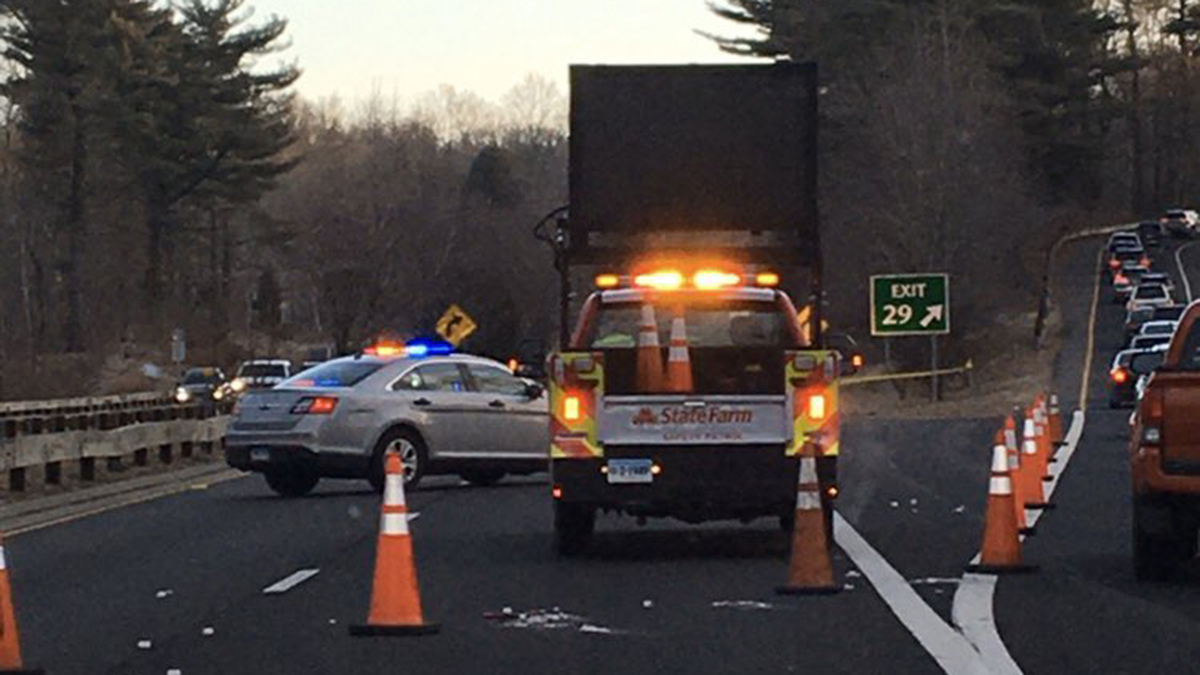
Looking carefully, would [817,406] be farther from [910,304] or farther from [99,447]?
[910,304]

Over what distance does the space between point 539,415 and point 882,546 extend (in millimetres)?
9068

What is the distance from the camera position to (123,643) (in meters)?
12.4

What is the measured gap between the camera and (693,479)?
1681cm

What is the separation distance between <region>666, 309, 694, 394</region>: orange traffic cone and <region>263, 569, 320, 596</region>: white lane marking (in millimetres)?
2862

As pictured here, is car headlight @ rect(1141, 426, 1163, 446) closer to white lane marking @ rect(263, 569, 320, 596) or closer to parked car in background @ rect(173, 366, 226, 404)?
white lane marking @ rect(263, 569, 320, 596)

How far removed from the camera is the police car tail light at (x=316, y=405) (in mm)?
25172

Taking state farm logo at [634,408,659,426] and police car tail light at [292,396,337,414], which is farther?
police car tail light at [292,396,337,414]

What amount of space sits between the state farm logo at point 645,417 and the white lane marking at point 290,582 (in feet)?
8.19

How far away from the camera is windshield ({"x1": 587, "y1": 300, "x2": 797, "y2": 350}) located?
57.0ft

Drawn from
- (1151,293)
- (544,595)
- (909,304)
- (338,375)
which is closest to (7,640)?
(544,595)

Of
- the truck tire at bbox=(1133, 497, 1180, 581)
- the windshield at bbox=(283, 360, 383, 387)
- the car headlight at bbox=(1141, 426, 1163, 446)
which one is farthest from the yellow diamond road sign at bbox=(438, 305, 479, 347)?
the car headlight at bbox=(1141, 426, 1163, 446)

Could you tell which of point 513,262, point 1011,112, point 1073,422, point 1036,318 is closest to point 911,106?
point 1036,318

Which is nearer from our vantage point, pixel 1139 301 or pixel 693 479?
pixel 693 479

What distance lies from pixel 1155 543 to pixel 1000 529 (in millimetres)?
1054
